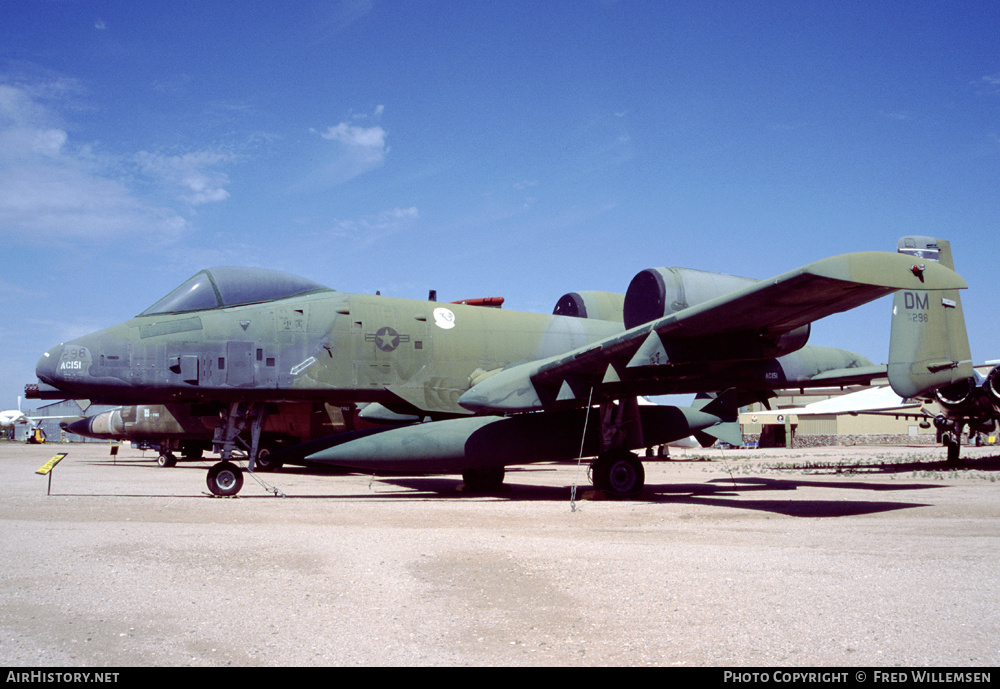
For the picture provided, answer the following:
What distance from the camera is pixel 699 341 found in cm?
941

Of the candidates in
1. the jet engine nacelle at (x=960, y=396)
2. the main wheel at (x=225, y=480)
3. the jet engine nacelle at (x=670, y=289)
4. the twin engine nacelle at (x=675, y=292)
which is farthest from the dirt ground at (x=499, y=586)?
the jet engine nacelle at (x=960, y=396)

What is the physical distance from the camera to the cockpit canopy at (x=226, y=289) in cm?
1110

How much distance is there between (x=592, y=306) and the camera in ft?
49.3

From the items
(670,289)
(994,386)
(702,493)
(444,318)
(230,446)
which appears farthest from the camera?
(994,386)

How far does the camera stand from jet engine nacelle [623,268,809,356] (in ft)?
36.0

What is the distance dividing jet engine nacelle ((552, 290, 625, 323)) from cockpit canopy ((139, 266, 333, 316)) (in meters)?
5.93

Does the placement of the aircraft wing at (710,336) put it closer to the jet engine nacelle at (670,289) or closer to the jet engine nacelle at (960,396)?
the jet engine nacelle at (670,289)

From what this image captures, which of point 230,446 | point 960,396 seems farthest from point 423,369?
point 960,396

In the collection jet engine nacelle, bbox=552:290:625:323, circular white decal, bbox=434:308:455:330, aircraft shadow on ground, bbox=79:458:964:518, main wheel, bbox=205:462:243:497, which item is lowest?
aircraft shadow on ground, bbox=79:458:964:518

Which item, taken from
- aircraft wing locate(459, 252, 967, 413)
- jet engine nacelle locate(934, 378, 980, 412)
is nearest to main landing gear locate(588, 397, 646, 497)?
aircraft wing locate(459, 252, 967, 413)

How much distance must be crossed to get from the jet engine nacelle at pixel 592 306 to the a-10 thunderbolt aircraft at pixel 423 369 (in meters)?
2.46

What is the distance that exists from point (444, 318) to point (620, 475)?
431 centimetres

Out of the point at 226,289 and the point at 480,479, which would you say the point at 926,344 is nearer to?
the point at 480,479

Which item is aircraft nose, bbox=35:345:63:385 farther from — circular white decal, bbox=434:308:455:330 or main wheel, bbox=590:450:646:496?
main wheel, bbox=590:450:646:496
